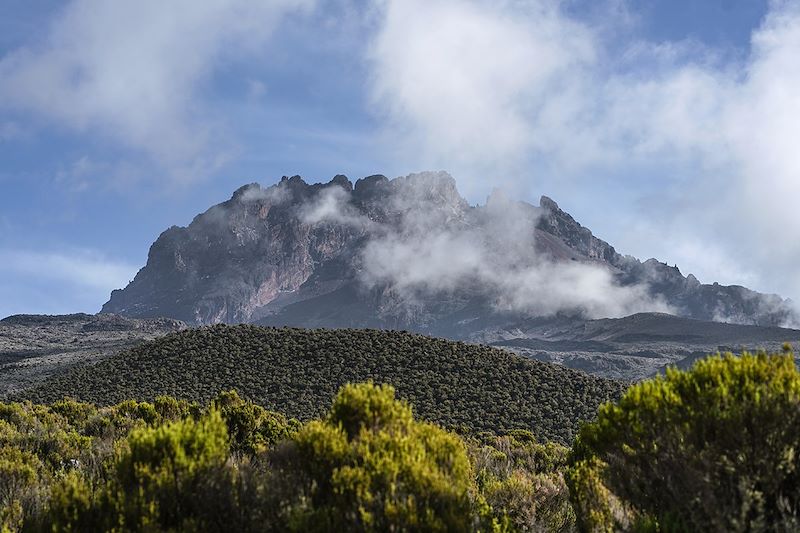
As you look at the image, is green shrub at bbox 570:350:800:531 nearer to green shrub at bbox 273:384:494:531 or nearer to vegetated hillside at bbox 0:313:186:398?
green shrub at bbox 273:384:494:531

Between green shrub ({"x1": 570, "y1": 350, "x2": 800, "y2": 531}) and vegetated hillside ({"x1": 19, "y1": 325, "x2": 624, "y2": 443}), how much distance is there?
3348 centimetres

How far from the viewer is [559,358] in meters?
175

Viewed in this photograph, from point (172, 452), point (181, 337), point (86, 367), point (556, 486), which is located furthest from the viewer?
point (181, 337)

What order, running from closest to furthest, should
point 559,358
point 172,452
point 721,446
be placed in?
point 721,446, point 172,452, point 559,358

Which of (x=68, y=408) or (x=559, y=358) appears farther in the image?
(x=559, y=358)

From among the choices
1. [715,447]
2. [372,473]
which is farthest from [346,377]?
[715,447]

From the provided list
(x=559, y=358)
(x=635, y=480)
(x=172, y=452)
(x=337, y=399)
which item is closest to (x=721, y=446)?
(x=635, y=480)

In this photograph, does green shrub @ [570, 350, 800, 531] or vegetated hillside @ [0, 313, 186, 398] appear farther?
vegetated hillside @ [0, 313, 186, 398]

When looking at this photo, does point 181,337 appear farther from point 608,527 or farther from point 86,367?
point 608,527

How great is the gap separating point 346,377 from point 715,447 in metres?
45.7

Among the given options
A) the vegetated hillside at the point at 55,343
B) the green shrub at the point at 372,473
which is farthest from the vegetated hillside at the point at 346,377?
the green shrub at the point at 372,473

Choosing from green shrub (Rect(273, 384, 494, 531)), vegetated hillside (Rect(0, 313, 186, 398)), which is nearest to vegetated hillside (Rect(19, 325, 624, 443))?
vegetated hillside (Rect(0, 313, 186, 398))

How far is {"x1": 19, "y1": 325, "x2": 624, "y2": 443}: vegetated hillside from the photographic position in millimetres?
44656

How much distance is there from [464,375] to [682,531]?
147 ft
